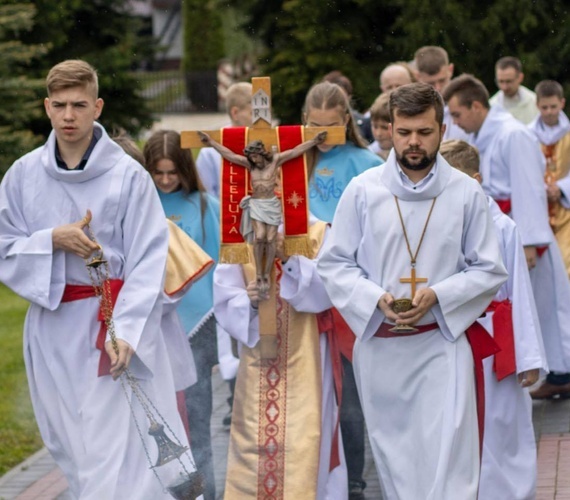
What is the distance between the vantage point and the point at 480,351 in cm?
643

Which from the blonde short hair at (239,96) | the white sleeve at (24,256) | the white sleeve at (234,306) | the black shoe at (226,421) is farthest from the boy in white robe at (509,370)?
the blonde short hair at (239,96)

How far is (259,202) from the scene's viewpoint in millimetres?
6898

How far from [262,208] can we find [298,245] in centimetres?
31

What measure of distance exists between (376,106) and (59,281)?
287 centimetres

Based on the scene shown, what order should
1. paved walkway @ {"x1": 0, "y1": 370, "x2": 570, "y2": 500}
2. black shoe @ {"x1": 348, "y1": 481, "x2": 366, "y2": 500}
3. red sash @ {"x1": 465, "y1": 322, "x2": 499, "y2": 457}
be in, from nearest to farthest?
red sash @ {"x1": 465, "y1": 322, "x2": 499, "y2": 457} → black shoe @ {"x1": 348, "y1": 481, "x2": 366, "y2": 500} → paved walkway @ {"x1": 0, "y1": 370, "x2": 570, "y2": 500}

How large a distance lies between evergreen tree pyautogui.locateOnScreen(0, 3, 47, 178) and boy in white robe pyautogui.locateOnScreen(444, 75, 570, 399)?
785 cm

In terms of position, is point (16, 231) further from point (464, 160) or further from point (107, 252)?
point (464, 160)

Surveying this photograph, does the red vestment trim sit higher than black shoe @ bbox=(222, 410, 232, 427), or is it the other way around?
the red vestment trim

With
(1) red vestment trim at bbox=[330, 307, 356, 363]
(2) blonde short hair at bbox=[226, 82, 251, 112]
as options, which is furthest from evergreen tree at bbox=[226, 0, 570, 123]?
(1) red vestment trim at bbox=[330, 307, 356, 363]

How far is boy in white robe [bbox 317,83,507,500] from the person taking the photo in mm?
6191

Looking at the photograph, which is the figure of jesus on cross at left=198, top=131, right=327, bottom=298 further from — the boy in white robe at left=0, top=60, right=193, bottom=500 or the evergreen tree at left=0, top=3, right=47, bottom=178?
the evergreen tree at left=0, top=3, right=47, bottom=178

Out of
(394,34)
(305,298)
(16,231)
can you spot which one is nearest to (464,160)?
(305,298)

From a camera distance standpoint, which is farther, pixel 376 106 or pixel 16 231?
pixel 376 106

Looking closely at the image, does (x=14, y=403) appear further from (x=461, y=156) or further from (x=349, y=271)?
(x=349, y=271)
